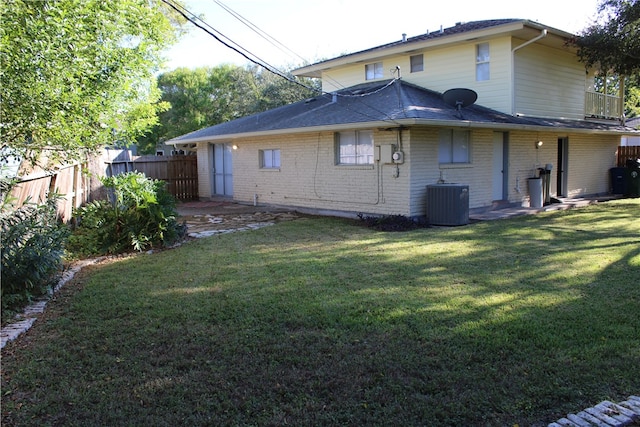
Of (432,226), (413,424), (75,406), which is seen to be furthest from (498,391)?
(432,226)

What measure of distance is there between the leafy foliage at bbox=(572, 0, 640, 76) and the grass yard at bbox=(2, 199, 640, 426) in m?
9.15

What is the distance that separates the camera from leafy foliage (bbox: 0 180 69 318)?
17.4 feet

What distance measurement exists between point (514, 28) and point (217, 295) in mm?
11428

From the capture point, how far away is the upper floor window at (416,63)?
16.4 metres

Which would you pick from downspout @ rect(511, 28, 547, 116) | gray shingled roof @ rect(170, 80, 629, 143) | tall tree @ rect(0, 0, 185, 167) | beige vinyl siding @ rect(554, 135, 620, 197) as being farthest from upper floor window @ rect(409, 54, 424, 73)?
tall tree @ rect(0, 0, 185, 167)

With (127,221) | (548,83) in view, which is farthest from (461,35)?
(127,221)

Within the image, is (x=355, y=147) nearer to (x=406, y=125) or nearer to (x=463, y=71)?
(x=406, y=125)

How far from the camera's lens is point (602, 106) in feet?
63.6

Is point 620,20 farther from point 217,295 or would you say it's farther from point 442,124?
point 217,295

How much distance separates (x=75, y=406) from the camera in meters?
3.38

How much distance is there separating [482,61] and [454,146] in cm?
359

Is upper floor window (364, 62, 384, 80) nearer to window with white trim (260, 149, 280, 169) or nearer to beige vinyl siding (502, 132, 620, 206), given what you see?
window with white trim (260, 149, 280, 169)

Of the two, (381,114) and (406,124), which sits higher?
(381,114)

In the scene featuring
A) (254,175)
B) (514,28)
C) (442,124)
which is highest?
(514,28)
